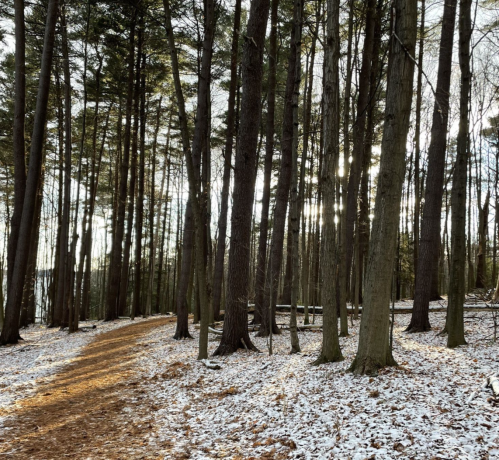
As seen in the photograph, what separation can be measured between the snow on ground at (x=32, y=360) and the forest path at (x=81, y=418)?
12.1 inches

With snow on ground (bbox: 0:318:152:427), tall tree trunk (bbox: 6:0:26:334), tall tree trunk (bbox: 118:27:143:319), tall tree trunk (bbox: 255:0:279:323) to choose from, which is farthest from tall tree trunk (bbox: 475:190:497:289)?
tall tree trunk (bbox: 6:0:26:334)

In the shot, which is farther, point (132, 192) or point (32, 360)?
point (132, 192)

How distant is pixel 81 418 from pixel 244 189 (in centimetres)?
546

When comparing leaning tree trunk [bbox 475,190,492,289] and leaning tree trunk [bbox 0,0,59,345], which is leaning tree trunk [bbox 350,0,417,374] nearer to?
leaning tree trunk [bbox 0,0,59,345]

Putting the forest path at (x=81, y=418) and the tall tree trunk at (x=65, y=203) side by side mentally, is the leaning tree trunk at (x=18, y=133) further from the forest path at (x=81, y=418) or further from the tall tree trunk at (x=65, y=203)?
the forest path at (x=81, y=418)

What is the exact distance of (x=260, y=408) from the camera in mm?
4832

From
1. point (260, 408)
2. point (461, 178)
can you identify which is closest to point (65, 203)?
point (260, 408)

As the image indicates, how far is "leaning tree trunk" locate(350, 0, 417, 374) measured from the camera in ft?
16.9

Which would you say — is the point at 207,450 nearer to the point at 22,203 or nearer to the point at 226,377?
the point at 226,377

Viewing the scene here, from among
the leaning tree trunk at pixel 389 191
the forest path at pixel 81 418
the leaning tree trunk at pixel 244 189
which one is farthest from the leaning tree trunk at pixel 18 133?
the leaning tree trunk at pixel 389 191

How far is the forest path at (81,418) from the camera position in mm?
3938

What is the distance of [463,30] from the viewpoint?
6.58 metres

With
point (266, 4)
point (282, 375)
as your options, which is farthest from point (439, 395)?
point (266, 4)

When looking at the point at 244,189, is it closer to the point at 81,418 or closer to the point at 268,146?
the point at 268,146
